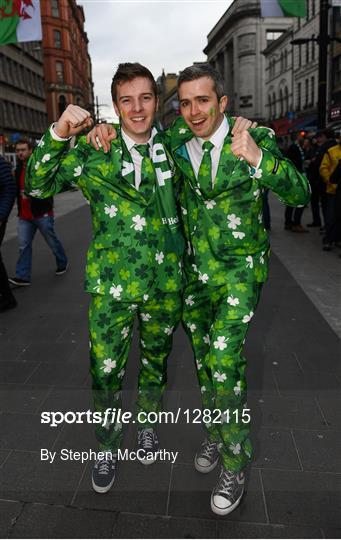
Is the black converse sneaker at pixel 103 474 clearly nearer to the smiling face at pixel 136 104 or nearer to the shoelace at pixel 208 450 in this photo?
the shoelace at pixel 208 450

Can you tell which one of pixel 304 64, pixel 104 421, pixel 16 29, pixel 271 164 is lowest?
pixel 104 421

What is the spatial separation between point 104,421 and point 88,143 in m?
1.42

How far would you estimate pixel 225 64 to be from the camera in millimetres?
82750

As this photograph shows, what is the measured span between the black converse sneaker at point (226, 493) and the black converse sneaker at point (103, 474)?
0.54 m

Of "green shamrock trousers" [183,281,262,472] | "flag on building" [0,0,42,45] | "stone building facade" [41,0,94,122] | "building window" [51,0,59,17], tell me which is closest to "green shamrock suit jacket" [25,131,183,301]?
"green shamrock trousers" [183,281,262,472]

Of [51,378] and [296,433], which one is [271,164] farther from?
[51,378]

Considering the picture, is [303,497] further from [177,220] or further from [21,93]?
[21,93]

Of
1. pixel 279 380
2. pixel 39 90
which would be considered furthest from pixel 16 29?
pixel 39 90

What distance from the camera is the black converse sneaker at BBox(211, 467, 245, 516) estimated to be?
2305 millimetres

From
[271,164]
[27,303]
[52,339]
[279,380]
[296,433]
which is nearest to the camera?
[271,164]

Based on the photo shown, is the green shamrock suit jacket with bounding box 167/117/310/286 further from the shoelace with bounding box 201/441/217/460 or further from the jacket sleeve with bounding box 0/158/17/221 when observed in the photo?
the jacket sleeve with bounding box 0/158/17/221

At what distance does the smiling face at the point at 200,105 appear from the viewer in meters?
2.23

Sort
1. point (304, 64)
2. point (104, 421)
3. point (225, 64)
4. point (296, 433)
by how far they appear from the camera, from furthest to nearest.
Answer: point (225, 64)
point (304, 64)
point (296, 433)
point (104, 421)

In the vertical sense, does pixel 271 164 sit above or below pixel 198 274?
above
